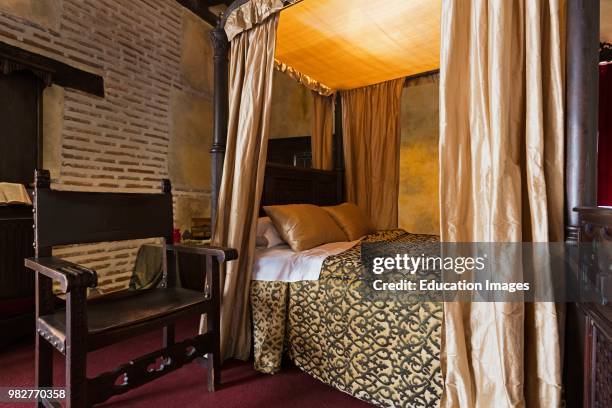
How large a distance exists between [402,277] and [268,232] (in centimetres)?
104

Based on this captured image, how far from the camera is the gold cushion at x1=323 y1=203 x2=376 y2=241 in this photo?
2625 millimetres

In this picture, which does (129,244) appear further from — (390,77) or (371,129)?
(390,77)

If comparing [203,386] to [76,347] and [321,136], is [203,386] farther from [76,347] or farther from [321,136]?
[321,136]

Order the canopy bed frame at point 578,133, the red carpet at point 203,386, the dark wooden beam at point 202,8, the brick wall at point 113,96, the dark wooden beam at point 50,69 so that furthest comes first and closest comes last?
the dark wooden beam at point 202,8 → the brick wall at point 113,96 → the dark wooden beam at point 50,69 → the red carpet at point 203,386 → the canopy bed frame at point 578,133

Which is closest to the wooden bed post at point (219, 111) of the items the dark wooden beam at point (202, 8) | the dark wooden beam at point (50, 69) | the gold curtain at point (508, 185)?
the gold curtain at point (508, 185)

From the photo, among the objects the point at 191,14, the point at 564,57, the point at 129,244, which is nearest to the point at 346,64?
the point at 564,57

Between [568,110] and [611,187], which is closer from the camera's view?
[568,110]

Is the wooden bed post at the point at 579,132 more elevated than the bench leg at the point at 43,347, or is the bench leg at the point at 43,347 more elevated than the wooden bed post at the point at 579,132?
the wooden bed post at the point at 579,132

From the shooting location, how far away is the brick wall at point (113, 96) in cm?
294

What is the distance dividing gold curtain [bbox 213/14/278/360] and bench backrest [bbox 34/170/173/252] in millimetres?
370

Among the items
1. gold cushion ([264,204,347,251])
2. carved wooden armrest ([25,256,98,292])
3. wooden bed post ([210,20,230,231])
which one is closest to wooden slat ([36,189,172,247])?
carved wooden armrest ([25,256,98,292])

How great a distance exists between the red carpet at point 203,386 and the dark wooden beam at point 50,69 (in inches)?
82.1

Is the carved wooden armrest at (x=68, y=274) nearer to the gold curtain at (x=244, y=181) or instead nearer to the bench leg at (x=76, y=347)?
the bench leg at (x=76, y=347)

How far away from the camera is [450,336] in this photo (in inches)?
49.4
